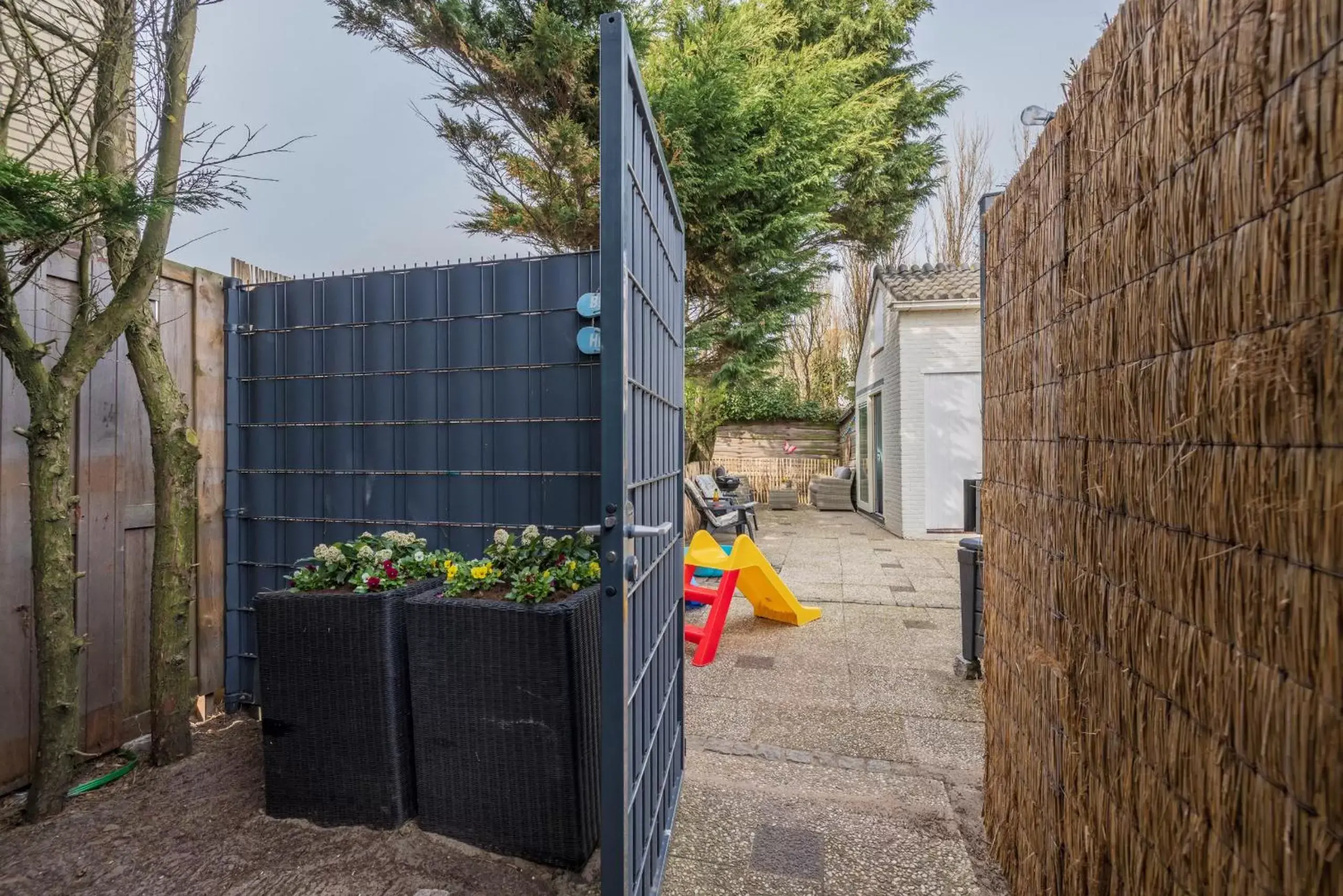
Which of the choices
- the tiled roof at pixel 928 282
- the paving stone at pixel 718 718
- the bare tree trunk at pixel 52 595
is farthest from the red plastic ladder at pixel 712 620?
the tiled roof at pixel 928 282

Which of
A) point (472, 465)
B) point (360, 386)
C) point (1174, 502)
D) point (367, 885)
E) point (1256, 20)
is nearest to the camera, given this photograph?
point (1256, 20)

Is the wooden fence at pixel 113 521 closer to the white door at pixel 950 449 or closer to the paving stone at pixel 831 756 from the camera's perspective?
the paving stone at pixel 831 756

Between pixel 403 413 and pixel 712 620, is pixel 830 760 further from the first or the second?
pixel 403 413

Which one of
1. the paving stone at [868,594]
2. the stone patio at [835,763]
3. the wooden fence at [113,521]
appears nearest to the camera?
the stone patio at [835,763]

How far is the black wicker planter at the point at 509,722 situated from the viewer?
1.85 meters

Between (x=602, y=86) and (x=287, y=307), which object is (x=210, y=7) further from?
(x=602, y=86)

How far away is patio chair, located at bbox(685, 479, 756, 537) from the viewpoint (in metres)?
6.68

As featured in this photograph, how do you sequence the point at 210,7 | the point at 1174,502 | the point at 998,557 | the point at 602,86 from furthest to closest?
the point at 210,7 → the point at 998,557 → the point at 602,86 → the point at 1174,502

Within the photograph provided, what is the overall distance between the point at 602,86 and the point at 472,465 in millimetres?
1629

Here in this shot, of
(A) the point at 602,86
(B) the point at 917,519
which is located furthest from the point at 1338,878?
(B) the point at 917,519

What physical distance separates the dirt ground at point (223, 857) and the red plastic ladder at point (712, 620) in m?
1.93

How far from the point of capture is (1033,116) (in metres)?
2.08

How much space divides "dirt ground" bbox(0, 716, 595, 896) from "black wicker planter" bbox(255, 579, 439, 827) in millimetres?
92

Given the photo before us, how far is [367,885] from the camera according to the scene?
1808 mm
